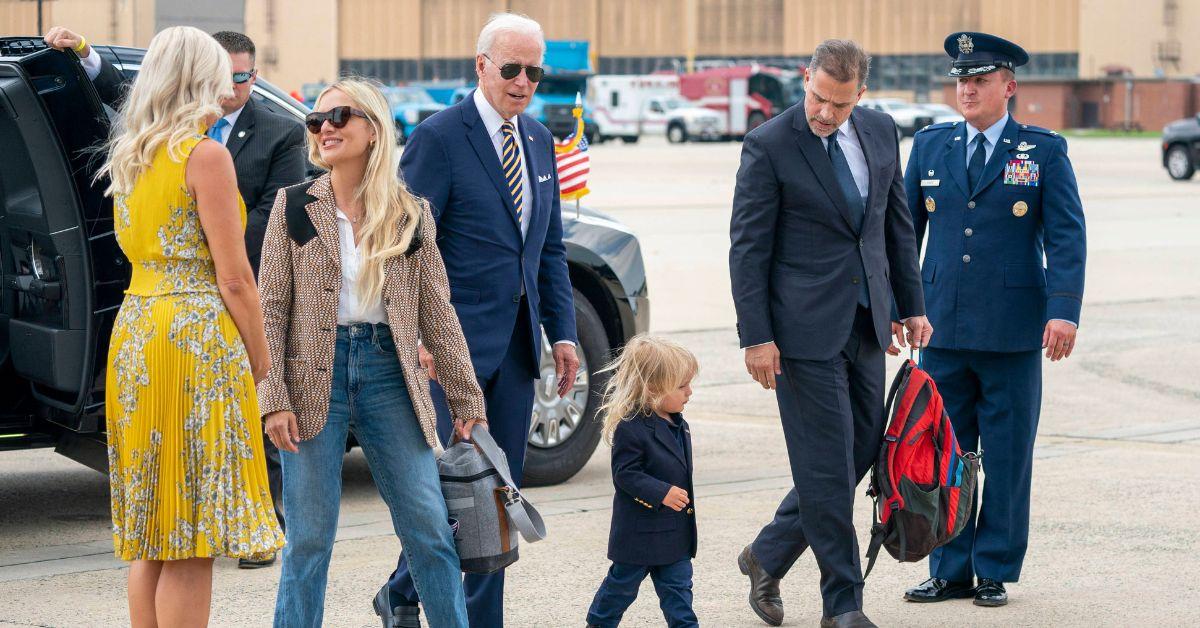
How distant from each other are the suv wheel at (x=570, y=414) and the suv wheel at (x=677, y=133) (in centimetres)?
5394

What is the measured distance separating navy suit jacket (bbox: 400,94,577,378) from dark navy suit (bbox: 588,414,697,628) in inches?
15.5

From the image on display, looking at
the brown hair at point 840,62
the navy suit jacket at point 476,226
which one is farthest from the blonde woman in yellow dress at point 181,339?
the brown hair at point 840,62

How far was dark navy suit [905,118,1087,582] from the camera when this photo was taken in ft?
18.1

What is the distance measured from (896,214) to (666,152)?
153 ft

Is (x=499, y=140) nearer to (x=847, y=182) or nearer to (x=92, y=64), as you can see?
(x=847, y=182)

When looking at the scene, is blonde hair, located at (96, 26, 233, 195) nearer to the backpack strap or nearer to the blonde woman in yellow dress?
the blonde woman in yellow dress

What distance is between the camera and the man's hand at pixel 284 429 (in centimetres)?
399

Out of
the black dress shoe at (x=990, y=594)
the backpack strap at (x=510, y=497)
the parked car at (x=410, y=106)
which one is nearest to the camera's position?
the backpack strap at (x=510, y=497)

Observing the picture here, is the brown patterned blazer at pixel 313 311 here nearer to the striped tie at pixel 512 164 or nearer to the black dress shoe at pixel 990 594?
the striped tie at pixel 512 164

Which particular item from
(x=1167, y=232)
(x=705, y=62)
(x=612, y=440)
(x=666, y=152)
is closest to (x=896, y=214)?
(x=612, y=440)

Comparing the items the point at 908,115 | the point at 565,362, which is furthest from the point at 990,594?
the point at 908,115

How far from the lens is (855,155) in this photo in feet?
16.4

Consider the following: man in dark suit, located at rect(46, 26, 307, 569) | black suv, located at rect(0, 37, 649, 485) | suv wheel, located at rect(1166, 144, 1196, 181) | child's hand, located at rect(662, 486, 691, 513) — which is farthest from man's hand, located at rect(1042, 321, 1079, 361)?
suv wheel, located at rect(1166, 144, 1196, 181)

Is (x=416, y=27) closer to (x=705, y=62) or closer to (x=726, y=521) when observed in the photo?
(x=705, y=62)
